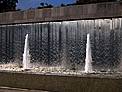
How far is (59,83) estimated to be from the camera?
35.8 feet

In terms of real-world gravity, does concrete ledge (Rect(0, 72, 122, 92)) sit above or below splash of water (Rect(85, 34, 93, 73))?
below

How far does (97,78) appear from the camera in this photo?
10094 mm

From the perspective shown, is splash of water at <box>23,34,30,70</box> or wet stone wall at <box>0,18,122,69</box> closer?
wet stone wall at <box>0,18,122,69</box>

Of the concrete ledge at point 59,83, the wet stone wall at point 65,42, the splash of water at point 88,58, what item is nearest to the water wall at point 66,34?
the wet stone wall at point 65,42

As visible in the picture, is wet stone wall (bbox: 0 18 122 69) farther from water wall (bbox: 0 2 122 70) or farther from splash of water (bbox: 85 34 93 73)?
splash of water (bbox: 85 34 93 73)

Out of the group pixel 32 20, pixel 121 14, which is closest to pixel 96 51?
pixel 121 14

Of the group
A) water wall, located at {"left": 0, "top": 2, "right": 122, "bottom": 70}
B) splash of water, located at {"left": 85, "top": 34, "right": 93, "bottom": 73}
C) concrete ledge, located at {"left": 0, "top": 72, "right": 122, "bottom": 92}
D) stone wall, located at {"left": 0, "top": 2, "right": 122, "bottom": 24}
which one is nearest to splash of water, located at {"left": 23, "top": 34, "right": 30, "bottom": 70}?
water wall, located at {"left": 0, "top": 2, "right": 122, "bottom": 70}

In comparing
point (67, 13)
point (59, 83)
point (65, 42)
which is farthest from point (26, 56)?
point (59, 83)

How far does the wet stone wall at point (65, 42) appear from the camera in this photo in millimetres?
13742

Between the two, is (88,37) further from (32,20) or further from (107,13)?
(32,20)

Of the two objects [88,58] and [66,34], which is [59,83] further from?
[66,34]

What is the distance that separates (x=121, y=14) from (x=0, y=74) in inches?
152

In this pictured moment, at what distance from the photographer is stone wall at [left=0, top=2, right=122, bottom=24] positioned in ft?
43.6

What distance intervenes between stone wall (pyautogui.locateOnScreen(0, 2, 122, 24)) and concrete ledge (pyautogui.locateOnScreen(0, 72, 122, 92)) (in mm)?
3202
